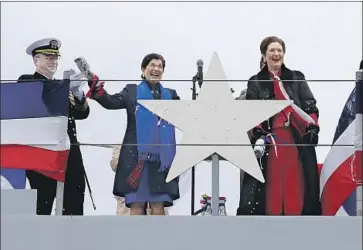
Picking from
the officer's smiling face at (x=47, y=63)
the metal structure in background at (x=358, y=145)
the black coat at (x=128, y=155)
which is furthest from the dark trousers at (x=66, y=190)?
the metal structure in background at (x=358, y=145)

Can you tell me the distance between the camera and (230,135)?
2553mm

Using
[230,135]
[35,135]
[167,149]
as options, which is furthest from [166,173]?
[35,135]

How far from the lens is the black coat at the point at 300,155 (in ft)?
8.59

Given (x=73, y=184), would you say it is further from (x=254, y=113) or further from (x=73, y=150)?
(x=254, y=113)

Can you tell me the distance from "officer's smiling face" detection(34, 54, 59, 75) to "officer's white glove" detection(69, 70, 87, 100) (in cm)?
16

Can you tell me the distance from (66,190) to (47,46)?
1.66ft

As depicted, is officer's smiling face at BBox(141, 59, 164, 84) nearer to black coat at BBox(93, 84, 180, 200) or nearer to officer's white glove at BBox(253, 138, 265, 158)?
black coat at BBox(93, 84, 180, 200)

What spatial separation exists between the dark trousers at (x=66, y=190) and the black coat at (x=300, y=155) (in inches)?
20.8

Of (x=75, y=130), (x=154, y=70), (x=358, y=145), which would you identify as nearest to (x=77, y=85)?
(x=75, y=130)

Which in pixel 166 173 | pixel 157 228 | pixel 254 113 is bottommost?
pixel 157 228

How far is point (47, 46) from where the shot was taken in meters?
2.80

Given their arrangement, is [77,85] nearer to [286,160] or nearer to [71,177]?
[71,177]

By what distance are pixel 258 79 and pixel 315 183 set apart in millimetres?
390

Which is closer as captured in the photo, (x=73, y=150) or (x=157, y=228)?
(x=157, y=228)
